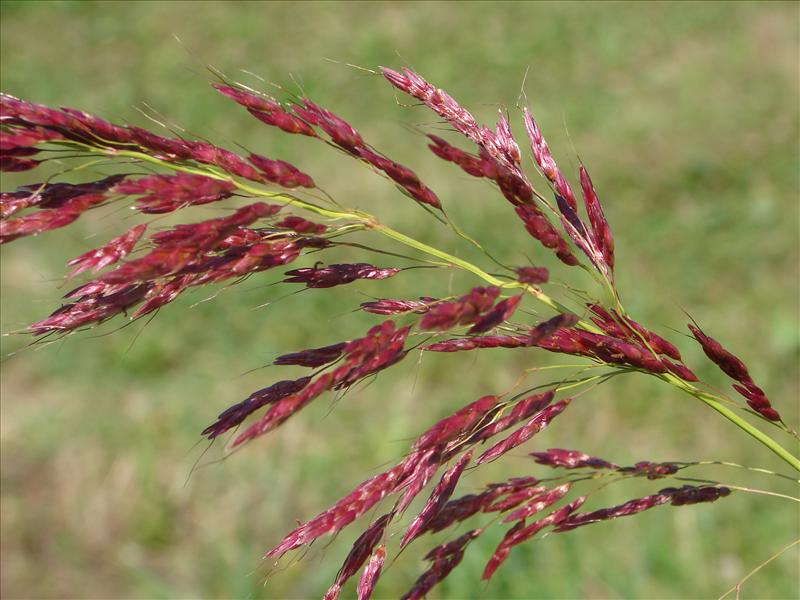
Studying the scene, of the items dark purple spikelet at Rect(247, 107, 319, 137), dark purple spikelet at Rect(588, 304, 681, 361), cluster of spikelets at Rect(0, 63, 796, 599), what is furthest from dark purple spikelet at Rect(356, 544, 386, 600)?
dark purple spikelet at Rect(247, 107, 319, 137)

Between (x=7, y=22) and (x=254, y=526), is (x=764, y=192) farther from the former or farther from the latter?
(x=7, y=22)

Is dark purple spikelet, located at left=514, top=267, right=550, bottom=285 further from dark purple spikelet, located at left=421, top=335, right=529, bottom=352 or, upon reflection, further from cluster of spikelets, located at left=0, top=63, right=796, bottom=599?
dark purple spikelet, located at left=421, top=335, right=529, bottom=352

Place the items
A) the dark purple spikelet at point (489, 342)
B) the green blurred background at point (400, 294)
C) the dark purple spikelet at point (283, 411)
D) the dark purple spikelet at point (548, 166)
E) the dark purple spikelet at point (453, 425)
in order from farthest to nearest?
the green blurred background at point (400, 294) < the dark purple spikelet at point (548, 166) < the dark purple spikelet at point (489, 342) < the dark purple spikelet at point (453, 425) < the dark purple spikelet at point (283, 411)

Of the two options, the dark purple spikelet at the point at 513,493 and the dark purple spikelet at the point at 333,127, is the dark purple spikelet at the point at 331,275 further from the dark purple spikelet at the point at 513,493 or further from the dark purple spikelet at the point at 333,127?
the dark purple spikelet at the point at 513,493

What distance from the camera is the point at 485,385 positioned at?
166 inches

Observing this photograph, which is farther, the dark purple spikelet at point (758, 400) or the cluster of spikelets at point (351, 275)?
the dark purple spikelet at point (758, 400)

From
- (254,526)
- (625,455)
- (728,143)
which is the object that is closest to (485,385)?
(625,455)

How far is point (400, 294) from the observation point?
4.70 metres

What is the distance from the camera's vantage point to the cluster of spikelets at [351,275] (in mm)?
872

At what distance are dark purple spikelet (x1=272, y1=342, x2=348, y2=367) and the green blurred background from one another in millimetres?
95

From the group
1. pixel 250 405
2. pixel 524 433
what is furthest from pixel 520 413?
pixel 250 405

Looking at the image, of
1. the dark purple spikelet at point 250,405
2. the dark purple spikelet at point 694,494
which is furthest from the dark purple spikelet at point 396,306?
the dark purple spikelet at point 694,494

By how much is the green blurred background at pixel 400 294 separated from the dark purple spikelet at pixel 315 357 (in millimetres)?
95

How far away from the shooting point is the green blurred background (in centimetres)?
311
